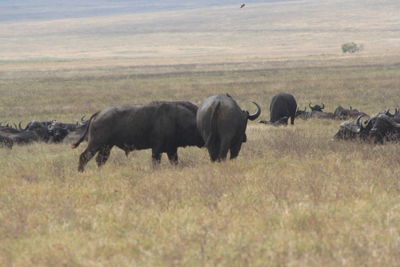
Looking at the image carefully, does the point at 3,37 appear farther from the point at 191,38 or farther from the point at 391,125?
the point at 391,125

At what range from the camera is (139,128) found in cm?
1247

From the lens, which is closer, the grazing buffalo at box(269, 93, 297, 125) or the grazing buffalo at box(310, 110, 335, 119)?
the grazing buffalo at box(269, 93, 297, 125)

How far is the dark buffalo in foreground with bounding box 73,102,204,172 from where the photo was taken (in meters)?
12.4

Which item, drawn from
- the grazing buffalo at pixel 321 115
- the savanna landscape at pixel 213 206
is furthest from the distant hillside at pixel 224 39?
the savanna landscape at pixel 213 206

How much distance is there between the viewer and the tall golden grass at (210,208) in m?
6.70

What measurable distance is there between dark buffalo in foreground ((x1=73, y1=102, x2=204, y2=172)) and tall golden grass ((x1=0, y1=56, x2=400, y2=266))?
368 millimetres

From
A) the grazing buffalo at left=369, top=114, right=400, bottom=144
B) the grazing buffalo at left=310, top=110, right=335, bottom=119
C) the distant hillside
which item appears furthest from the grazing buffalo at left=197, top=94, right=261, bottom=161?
the distant hillside

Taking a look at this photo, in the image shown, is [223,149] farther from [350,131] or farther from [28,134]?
[28,134]

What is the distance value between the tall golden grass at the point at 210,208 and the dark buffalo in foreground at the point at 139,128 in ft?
1.21

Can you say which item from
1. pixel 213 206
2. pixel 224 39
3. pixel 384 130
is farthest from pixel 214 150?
pixel 224 39

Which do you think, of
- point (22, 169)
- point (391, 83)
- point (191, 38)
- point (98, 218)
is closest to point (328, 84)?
point (391, 83)

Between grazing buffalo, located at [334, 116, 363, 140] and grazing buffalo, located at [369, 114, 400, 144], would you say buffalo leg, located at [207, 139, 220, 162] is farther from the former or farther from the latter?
grazing buffalo, located at [334, 116, 363, 140]

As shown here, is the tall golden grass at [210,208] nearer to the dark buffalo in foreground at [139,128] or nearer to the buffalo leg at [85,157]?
the buffalo leg at [85,157]

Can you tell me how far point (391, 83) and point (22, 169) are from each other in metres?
29.7
